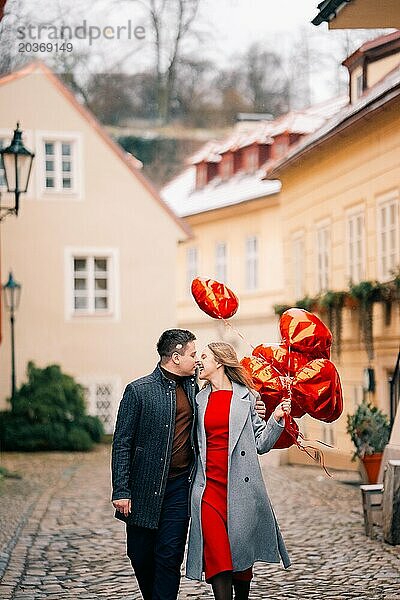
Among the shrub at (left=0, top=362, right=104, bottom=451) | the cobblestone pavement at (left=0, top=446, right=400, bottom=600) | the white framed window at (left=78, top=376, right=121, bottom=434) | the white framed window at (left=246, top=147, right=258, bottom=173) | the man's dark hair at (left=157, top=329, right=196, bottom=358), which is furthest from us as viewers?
the white framed window at (left=246, top=147, right=258, bottom=173)

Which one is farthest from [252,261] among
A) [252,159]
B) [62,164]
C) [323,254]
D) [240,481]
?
[240,481]

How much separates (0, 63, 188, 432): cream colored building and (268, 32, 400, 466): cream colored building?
469cm

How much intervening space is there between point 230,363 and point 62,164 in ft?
59.9

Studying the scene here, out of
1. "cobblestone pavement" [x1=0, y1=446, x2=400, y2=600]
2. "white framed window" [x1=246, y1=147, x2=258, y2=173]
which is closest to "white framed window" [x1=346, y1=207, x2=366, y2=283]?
"cobblestone pavement" [x1=0, y1=446, x2=400, y2=600]

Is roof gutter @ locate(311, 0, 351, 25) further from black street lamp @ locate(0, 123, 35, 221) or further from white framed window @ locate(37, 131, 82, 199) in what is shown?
white framed window @ locate(37, 131, 82, 199)

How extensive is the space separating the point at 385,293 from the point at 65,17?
10927mm

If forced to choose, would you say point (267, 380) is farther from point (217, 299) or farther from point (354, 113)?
point (354, 113)

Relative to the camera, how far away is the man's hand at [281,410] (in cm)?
567

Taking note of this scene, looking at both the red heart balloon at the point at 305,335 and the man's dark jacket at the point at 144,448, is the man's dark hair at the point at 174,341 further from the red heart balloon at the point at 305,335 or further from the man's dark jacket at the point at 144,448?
the red heart balloon at the point at 305,335

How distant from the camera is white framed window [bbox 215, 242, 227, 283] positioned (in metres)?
27.5

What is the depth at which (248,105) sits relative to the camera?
122ft

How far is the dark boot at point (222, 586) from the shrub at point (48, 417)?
50.9 feet

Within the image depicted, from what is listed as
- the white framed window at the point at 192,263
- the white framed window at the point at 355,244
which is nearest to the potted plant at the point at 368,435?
the white framed window at the point at 355,244

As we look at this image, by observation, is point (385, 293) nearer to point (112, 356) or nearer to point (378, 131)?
point (378, 131)
